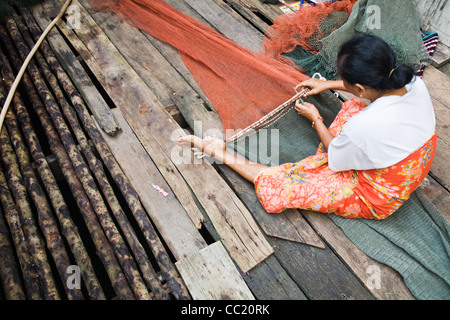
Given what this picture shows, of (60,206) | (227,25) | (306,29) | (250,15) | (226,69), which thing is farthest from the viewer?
(250,15)

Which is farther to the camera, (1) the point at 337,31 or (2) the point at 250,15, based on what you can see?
(2) the point at 250,15

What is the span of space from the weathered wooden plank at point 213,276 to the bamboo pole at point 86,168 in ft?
0.78

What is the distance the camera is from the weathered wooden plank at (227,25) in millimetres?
2996

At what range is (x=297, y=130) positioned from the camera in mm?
2367

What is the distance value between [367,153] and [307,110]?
0.68 metres

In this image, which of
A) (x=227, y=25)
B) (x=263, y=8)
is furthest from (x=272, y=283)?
(x=263, y=8)

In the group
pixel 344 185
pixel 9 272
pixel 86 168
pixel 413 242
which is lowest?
pixel 9 272

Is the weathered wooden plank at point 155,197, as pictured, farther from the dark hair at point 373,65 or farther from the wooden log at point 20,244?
the dark hair at point 373,65

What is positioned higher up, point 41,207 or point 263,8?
point 263,8

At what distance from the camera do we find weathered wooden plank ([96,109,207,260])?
1.92 m

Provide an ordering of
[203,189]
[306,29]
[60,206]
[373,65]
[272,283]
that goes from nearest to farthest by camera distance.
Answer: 1. [373,65]
2. [272,283]
3. [60,206]
4. [203,189]
5. [306,29]

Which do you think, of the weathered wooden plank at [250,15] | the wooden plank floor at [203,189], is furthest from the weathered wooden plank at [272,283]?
the weathered wooden plank at [250,15]

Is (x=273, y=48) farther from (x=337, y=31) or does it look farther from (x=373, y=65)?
(x=373, y=65)

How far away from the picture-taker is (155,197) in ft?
6.89
